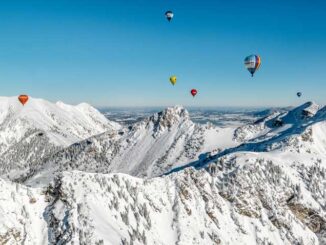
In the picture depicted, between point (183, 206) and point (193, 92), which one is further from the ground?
point (193, 92)

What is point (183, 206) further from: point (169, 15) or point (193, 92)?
point (193, 92)

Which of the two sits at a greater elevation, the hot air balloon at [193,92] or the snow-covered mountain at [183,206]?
the hot air balloon at [193,92]

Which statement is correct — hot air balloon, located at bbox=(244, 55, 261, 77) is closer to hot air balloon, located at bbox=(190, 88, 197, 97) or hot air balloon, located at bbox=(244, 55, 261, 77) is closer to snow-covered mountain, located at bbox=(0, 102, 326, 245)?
snow-covered mountain, located at bbox=(0, 102, 326, 245)

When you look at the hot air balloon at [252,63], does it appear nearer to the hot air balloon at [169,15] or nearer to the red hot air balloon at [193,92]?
the hot air balloon at [169,15]

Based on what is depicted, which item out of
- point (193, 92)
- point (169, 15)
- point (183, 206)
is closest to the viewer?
point (183, 206)

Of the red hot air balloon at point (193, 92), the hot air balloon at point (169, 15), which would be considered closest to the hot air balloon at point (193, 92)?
the red hot air balloon at point (193, 92)

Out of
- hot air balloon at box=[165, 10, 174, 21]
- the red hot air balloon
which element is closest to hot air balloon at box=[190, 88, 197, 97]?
the red hot air balloon

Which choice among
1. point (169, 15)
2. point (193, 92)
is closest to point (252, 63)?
point (169, 15)

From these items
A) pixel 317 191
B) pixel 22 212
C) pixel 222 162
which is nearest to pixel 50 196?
pixel 22 212

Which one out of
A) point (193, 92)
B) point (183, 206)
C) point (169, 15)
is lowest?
point (183, 206)
